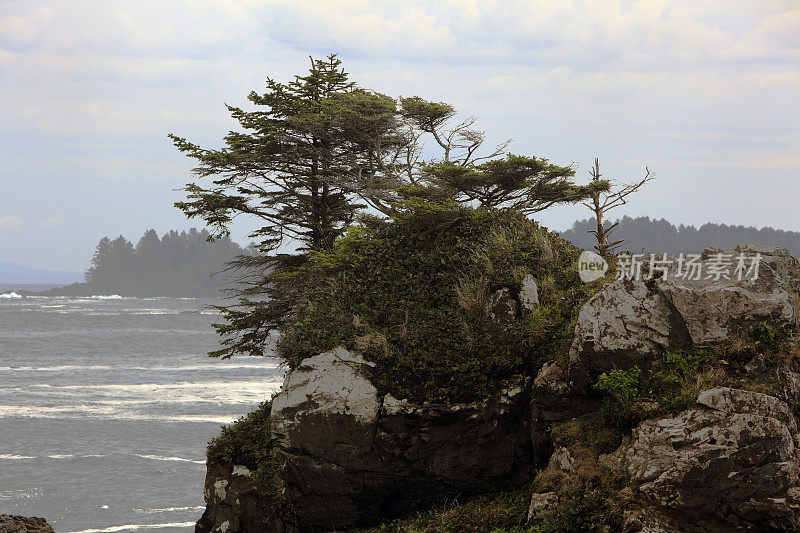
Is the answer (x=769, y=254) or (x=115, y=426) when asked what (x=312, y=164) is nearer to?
(x=769, y=254)

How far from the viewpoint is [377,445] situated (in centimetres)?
1442

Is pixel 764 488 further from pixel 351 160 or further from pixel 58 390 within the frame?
pixel 58 390

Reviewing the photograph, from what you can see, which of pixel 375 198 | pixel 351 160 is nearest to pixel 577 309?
pixel 375 198

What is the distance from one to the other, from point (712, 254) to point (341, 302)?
8.21 metres

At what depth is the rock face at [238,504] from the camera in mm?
16047

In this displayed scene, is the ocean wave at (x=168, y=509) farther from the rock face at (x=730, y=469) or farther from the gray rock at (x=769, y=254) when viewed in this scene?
the gray rock at (x=769, y=254)

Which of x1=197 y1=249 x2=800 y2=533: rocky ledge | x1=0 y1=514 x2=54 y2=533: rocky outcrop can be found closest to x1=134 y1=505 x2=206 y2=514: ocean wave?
x1=0 y1=514 x2=54 y2=533: rocky outcrop

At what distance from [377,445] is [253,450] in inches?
159

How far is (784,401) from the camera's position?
11.1m

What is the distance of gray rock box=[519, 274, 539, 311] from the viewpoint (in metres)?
15.0

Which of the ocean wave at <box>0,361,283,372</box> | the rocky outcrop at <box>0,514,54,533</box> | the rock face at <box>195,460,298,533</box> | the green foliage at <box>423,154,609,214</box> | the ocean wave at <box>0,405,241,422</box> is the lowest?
the ocean wave at <box>0,405,241,422</box>

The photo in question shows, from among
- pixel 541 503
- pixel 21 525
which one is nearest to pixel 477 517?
pixel 541 503

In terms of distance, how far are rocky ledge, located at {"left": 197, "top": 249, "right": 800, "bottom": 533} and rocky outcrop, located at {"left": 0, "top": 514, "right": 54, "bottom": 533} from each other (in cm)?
490

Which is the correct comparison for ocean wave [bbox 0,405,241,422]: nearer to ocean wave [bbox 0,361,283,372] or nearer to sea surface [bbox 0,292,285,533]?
sea surface [bbox 0,292,285,533]
